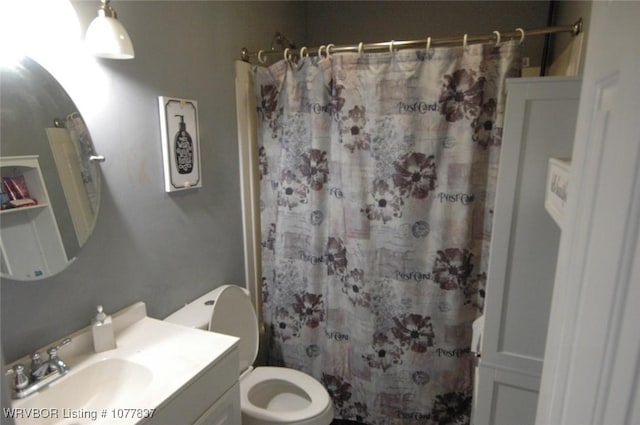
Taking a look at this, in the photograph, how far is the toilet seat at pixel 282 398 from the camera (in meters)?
1.51

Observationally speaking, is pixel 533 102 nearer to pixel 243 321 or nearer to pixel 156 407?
pixel 156 407

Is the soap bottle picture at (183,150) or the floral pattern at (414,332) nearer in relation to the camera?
the soap bottle picture at (183,150)

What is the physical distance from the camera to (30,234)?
1.03 meters

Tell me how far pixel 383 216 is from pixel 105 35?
1.30 metres

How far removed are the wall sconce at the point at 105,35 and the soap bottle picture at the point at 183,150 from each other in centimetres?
44

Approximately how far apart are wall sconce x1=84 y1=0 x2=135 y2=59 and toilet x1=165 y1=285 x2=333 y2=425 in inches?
39.9

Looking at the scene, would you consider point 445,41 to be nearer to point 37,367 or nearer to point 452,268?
point 452,268

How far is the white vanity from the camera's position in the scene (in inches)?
37.3

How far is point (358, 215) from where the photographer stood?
1771mm

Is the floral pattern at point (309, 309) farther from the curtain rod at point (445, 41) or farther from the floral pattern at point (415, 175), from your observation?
the curtain rod at point (445, 41)

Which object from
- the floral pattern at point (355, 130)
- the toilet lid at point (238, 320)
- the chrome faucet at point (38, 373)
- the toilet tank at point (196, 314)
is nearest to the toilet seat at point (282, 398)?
the toilet lid at point (238, 320)

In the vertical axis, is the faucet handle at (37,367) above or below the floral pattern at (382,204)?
below

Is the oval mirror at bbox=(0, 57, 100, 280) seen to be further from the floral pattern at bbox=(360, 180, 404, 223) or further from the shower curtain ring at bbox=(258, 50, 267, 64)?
the floral pattern at bbox=(360, 180, 404, 223)

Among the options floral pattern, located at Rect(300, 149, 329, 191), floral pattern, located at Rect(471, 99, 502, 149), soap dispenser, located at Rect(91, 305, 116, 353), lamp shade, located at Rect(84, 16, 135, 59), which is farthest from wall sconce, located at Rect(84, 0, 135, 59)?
floral pattern, located at Rect(471, 99, 502, 149)
